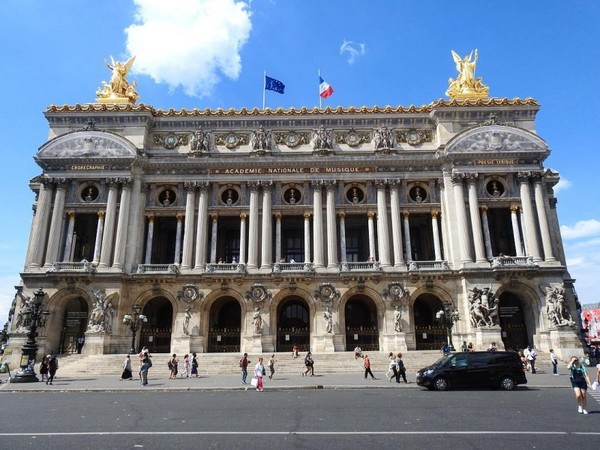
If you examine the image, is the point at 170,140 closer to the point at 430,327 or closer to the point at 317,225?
the point at 317,225

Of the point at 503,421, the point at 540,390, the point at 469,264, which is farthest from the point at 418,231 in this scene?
the point at 503,421

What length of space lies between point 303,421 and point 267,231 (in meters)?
27.7

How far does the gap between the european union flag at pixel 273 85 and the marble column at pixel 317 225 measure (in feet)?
33.6

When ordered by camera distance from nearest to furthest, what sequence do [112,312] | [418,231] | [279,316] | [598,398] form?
[598,398] < [112,312] < [279,316] < [418,231]

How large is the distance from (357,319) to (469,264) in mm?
11013

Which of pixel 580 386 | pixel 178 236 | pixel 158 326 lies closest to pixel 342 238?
pixel 178 236

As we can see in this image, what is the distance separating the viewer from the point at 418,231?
4475 cm

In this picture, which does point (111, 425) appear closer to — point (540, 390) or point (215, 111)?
point (540, 390)

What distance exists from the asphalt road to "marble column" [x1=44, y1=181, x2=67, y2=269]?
22.1 meters

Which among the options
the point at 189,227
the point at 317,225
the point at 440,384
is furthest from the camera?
the point at 189,227

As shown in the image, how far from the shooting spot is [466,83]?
43656 mm

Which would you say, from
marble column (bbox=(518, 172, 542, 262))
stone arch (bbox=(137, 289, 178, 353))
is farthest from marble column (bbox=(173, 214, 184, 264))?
marble column (bbox=(518, 172, 542, 262))

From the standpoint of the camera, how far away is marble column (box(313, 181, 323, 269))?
38.9 m

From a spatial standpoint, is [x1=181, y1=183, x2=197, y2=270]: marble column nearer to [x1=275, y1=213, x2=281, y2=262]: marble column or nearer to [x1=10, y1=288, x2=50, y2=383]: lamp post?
[x1=275, y1=213, x2=281, y2=262]: marble column
